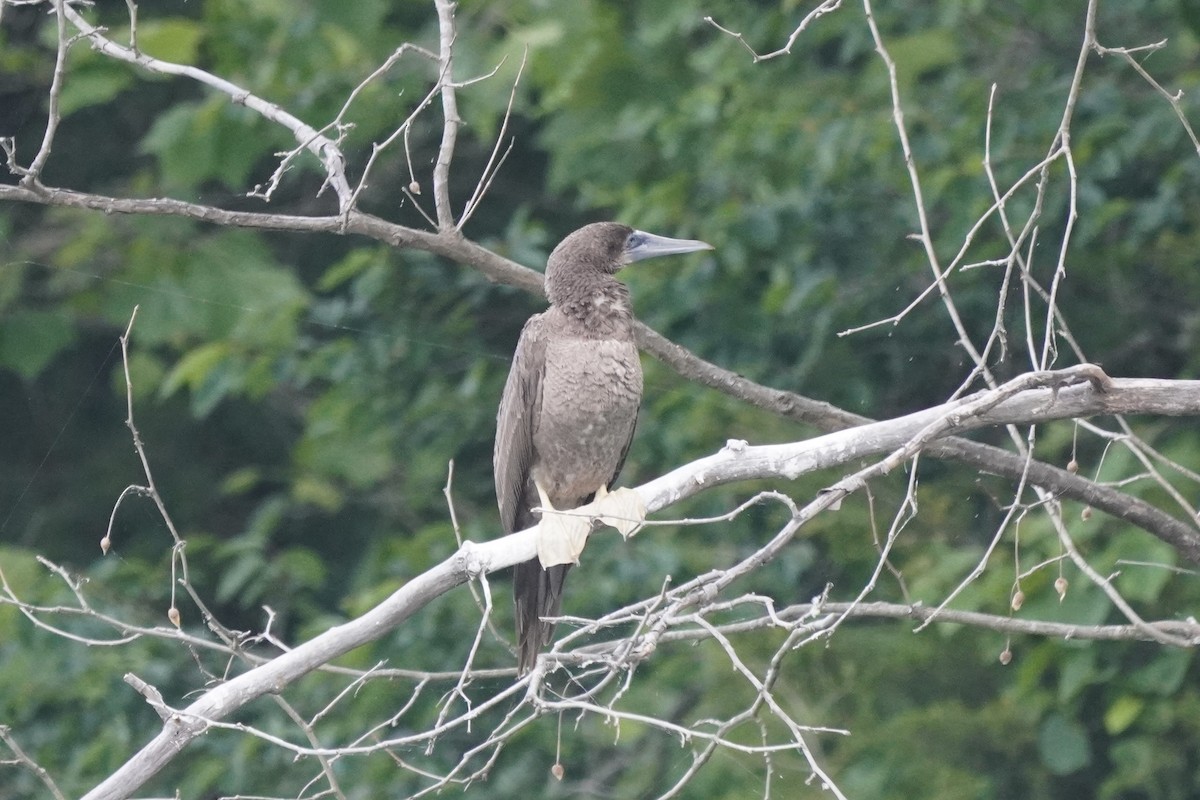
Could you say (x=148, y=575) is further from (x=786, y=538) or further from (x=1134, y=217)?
(x=786, y=538)

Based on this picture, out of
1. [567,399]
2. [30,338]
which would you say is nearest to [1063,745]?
[567,399]

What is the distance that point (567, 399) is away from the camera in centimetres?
368

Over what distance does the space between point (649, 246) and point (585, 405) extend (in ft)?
1.80

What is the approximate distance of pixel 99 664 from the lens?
597 centimetres

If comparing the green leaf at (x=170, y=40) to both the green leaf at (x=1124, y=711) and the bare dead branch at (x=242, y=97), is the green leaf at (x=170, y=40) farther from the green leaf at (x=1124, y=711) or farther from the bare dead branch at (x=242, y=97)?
the green leaf at (x=1124, y=711)

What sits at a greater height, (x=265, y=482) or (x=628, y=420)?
(x=628, y=420)

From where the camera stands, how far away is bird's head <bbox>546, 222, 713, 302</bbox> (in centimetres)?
377

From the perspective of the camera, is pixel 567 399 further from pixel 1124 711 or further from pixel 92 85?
pixel 92 85

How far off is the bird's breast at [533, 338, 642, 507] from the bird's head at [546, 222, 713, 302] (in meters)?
0.16

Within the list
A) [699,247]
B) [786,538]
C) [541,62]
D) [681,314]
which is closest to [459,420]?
[681,314]

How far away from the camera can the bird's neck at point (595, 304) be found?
366 centimetres

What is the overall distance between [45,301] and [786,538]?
201 inches

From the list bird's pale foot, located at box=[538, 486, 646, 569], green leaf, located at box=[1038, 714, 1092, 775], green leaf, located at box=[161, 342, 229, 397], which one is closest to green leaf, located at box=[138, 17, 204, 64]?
green leaf, located at box=[161, 342, 229, 397]

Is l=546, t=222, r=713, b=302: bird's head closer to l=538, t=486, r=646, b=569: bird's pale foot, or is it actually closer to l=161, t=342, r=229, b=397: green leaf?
l=538, t=486, r=646, b=569: bird's pale foot
